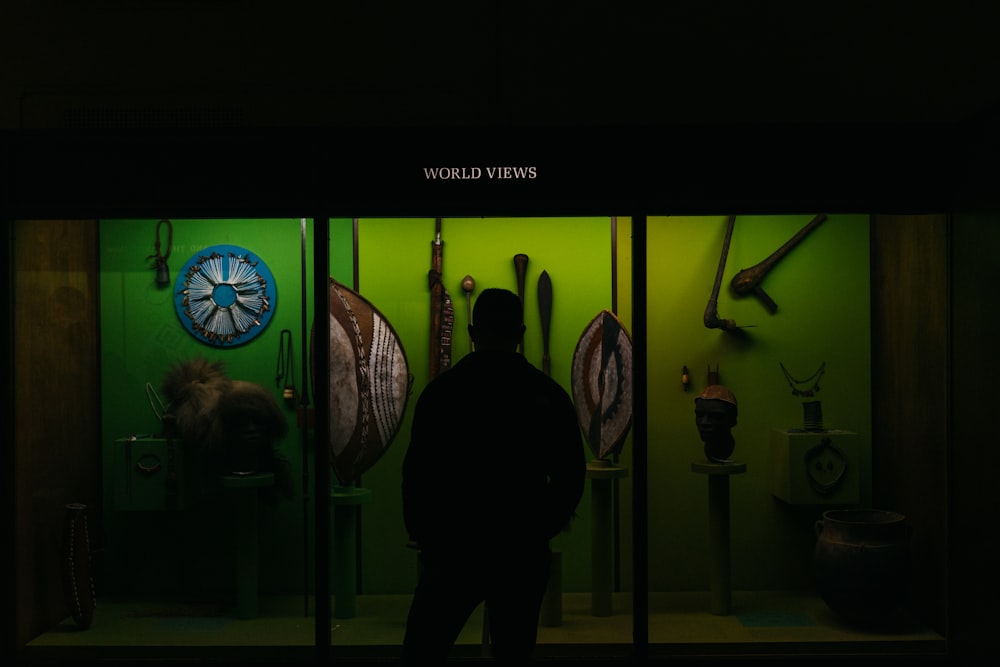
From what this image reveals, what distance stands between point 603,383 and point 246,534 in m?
1.75

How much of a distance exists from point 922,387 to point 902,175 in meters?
0.95

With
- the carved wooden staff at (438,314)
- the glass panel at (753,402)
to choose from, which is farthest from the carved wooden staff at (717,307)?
the carved wooden staff at (438,314)

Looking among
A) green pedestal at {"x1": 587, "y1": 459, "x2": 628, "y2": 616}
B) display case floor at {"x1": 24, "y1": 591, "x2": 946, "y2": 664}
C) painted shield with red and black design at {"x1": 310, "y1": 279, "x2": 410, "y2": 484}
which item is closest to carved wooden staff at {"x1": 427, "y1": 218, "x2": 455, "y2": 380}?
painted shield with red and black design at {"x1": 310, "y1": 279, "x2": 410, "y2": 484}

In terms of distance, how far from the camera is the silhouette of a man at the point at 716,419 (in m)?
4.25

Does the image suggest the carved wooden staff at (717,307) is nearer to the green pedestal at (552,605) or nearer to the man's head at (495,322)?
the green pedestal at (552,605)

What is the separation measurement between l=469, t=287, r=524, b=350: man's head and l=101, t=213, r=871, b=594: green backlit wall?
1603 mm

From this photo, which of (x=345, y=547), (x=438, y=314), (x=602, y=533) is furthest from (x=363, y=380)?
Result: (x=602, y=533)

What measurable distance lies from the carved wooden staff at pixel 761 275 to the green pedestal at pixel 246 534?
235cm

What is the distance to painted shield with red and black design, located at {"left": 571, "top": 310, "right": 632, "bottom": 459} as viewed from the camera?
415 cm

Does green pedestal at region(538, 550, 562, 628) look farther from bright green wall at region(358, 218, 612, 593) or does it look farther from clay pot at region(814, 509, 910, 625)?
clay pot at region(814, 509, 910, 625)

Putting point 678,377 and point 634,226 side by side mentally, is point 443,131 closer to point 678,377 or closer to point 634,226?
point 634,226

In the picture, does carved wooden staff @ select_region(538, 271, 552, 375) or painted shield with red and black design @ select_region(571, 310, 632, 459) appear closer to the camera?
painted shield with red and black design @ select_region(571, 310, 632, 459)

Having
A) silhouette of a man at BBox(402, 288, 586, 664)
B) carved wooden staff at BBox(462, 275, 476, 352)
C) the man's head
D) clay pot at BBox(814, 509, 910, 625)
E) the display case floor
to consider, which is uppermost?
carved wooden staff at BBox(462, 275, 476, 352)

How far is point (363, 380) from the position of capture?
13.6ft
